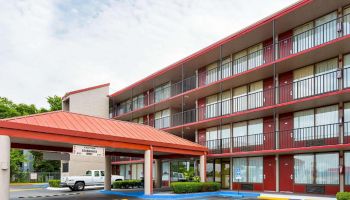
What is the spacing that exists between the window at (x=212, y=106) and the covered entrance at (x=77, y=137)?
4.11m

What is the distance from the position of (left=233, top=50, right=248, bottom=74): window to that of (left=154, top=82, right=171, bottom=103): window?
1068 cm

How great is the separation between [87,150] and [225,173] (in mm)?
13690

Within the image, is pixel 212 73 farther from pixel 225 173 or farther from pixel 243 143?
pixel 225 173

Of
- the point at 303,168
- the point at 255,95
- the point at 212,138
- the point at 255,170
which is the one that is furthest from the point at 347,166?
the point at 212,138

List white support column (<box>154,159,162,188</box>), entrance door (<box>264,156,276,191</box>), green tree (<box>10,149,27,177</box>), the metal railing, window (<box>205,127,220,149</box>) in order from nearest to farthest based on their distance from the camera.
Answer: entrance door (<box>264,156,276,191</box>), the metal railing, window (<box>205,127,220,149</box>), white support column (<box>154,159,162,188</box>), green tree (<box>10,149,27,177</box>)

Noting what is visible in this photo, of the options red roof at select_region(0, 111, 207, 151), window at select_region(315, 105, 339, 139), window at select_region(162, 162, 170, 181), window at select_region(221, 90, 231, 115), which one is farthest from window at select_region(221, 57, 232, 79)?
window at select_region(162, 162, 170, 181)

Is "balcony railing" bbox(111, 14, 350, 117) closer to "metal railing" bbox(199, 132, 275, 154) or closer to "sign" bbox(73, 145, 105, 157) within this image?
"metal railing" bbox(199, 132, 275, 154)

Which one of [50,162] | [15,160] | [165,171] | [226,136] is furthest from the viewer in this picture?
[50,162]

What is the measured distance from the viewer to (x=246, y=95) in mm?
29672

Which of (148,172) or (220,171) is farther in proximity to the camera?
(220,171)

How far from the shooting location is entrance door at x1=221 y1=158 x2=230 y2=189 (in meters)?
31.6

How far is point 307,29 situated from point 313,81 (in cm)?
345

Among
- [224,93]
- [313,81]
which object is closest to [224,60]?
[224,93]

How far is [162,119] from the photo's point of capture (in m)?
40.4
